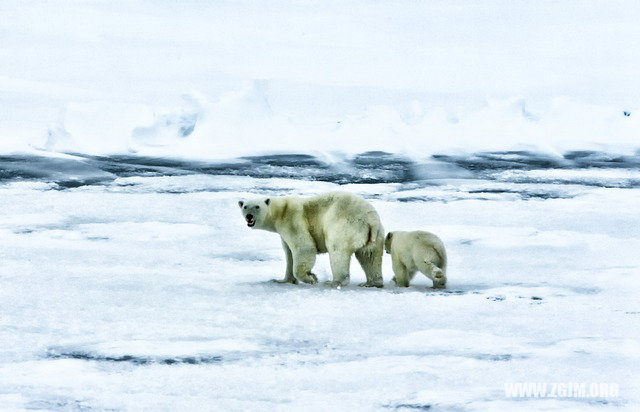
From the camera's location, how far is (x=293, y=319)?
16.6 ft

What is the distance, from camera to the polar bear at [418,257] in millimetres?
6168

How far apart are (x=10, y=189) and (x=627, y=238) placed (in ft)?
30.0

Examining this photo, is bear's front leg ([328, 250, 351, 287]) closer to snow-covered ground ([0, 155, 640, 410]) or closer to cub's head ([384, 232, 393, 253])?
snow-covered ground ([0, 155, 640, 410])

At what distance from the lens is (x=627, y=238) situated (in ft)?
28.9

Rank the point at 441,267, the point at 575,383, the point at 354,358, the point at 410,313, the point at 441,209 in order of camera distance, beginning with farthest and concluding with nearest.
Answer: the point at 441,209 < the point at 441,267 < the point at 410,313 < the point at 354,358 < the point at 575,383

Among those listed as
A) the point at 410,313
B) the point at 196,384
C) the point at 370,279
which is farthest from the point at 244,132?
the point at 196,384

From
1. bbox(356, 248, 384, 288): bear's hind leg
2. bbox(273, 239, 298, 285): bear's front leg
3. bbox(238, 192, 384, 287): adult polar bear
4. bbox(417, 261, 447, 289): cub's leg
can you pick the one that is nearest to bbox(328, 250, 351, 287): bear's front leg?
bbox(238, 192, 384, 287): adult polar bear

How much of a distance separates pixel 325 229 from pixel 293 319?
137 centimetres

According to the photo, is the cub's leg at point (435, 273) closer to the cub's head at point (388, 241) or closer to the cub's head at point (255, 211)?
the cub's head at point (388, 241)

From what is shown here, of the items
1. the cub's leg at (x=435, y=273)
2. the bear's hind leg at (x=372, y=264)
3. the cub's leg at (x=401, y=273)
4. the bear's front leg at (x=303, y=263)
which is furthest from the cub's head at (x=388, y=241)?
the bear's front leg at (x=303, y=263)

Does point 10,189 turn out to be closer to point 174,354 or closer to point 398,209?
point 398,209

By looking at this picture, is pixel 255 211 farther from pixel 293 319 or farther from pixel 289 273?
pixel 293 319

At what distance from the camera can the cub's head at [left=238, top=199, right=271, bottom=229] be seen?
21.2 feet

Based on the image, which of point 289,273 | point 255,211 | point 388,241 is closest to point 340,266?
point 289,273
